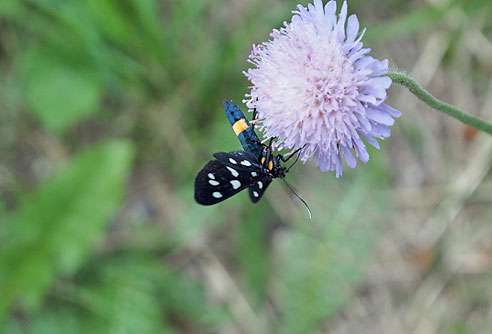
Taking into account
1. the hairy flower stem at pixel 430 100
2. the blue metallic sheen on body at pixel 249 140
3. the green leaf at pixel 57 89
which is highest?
the green leaf at pixel 57 89

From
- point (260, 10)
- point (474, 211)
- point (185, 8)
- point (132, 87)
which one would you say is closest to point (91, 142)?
point (132, 87)

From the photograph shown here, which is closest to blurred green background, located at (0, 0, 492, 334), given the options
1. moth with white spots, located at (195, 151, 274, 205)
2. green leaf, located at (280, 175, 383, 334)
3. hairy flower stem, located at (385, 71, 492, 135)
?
green leaf, located at (280, 175, 383, 334)

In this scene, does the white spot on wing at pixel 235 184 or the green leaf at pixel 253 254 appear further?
the green leaf at pixel 253 254

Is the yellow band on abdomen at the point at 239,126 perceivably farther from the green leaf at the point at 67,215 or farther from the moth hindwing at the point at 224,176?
the green leaf at the point at 67,215

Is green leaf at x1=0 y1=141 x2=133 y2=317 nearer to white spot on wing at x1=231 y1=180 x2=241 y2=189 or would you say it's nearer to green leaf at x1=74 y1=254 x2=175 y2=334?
green leaf at x1=74 y1=254 x2=175 y2=334

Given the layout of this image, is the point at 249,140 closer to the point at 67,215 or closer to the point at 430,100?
the point at 430,100

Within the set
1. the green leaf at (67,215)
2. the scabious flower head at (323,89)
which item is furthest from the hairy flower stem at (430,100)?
the green leaf at (67,215)

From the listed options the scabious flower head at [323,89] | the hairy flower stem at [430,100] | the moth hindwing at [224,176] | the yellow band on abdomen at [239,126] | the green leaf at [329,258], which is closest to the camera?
the hairy flower stem at [430,100]
